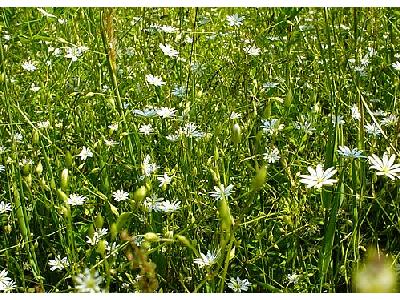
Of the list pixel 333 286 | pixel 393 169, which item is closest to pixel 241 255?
pixel 333 286

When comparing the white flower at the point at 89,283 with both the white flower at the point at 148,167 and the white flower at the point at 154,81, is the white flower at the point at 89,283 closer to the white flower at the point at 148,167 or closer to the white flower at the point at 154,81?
the white flower at the point at 148,167

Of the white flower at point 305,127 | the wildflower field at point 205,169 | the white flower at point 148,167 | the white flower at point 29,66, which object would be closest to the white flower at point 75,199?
the wildflower field at point 205,169

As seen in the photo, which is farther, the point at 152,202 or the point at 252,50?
the point at 252,50

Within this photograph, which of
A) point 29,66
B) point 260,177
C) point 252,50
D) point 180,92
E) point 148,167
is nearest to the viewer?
point 260,177

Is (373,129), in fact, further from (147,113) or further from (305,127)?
(147,113)

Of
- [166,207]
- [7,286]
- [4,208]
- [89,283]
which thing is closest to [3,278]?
[7,286]

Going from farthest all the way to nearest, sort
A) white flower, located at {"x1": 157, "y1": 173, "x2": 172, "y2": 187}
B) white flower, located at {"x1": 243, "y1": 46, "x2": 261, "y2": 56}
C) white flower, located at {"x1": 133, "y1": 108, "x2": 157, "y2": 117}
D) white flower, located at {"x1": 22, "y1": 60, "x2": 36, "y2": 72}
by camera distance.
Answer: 1. white flower, located at {"x1": 22, "y1": 60, "x2": 36, "y2": 72}
2. white flower, located at {"x1": 243, "y1": 46, "x2": 261, "y2": 56}
3. white flower, located at {"x1": 133, "y1": 108, "x2": 157, "y2": 117}
4. white flower, located at {"x1": 157, "y1": 173, "x2": 172, "y2": 187}

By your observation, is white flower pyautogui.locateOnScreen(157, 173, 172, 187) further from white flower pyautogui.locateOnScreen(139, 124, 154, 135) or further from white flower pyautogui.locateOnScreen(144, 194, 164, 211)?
white flower pyautogui.locateOnScreen(139, 124, 154, 135)

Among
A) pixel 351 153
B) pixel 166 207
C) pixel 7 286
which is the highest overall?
pixel 351 153

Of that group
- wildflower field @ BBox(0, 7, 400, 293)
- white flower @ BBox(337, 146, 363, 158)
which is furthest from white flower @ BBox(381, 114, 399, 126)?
white flower @ BBox(337, 146, 363, 158)
